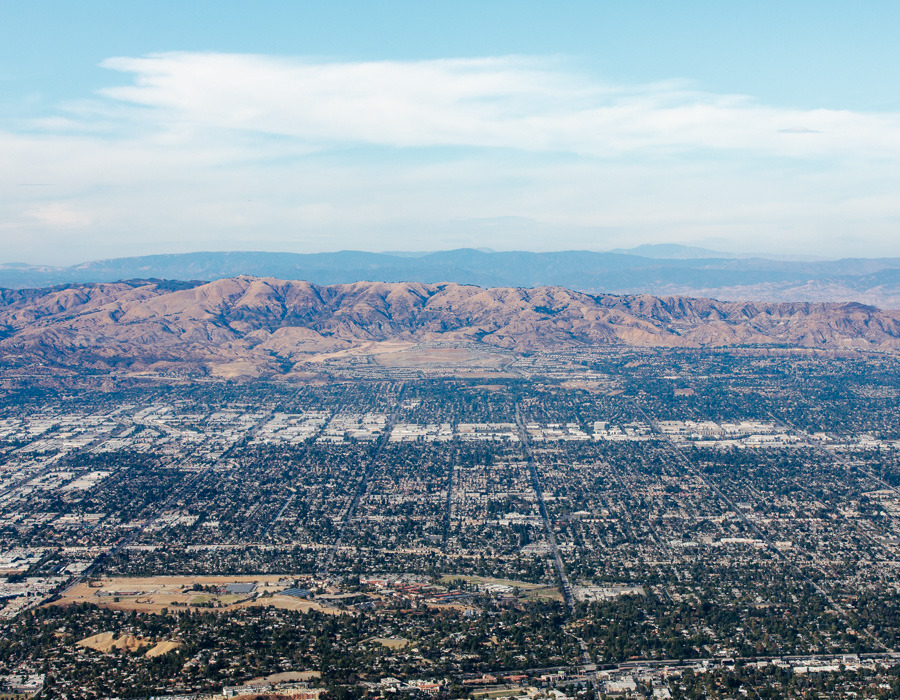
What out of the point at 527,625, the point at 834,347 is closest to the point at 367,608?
the point at 527,625

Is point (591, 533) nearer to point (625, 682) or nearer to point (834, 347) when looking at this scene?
point (625, 682)

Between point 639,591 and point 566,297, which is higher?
point 566,297

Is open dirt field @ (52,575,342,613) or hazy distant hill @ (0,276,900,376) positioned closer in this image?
open dirt field @ (52,575,342,613)

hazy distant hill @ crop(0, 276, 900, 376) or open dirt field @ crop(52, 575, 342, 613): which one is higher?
hazy distant hill @ crop(0, 276, 900, 376)

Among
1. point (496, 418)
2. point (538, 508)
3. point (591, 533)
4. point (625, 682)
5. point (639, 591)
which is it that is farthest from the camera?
point (496, 418)

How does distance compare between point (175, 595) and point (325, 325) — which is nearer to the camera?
point (175, 595)

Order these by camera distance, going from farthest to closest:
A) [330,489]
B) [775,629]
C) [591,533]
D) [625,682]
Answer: [330,489] → [591,533] → [775,629] → [625,682]

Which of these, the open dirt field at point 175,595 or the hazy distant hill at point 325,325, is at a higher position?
the hazy distant hill at point 325,325

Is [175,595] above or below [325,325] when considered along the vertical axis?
below
